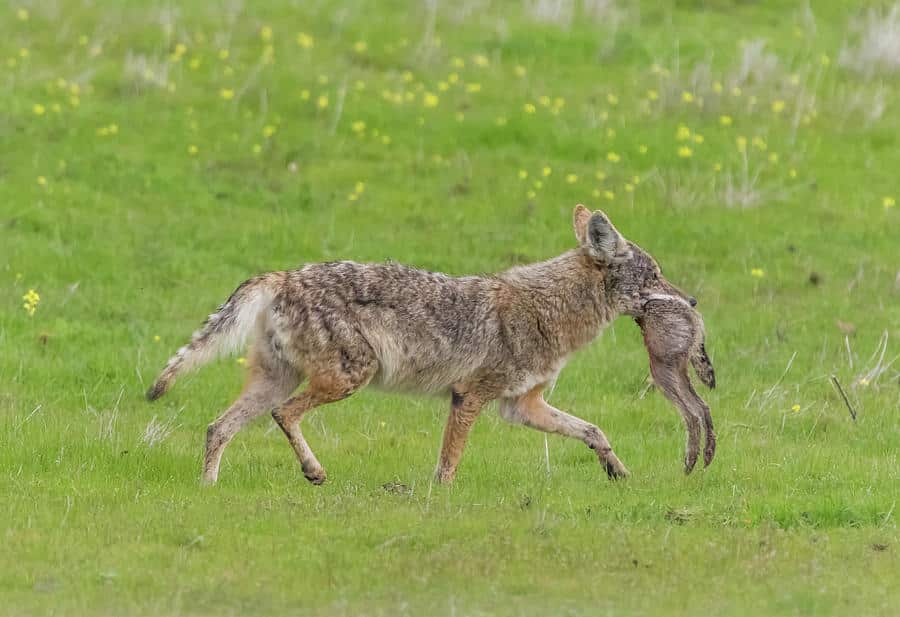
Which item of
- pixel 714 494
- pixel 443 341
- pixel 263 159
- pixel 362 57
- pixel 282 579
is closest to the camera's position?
pixel 282 579

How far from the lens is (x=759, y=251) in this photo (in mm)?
15633

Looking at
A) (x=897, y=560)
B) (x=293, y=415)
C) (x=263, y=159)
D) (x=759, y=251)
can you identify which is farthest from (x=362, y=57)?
(x=897, y=560)

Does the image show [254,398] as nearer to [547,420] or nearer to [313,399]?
[313,399]

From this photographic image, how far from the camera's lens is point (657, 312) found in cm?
1044

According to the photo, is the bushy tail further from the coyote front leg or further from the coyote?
the coyote front leg

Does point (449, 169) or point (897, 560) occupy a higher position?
point (897, 560)

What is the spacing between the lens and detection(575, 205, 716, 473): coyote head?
10344mm

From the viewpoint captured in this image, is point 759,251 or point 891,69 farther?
point 891,69

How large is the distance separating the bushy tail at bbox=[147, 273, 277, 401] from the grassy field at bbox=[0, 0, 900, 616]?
2.24 feet

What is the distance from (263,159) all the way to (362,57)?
332 centimetres

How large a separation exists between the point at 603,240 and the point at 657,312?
59cm

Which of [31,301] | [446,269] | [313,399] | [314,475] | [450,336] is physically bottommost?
[446,269]

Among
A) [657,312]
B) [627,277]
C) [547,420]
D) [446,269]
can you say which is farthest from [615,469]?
[446,269]

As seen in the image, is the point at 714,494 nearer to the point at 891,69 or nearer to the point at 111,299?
the point at 111,299
